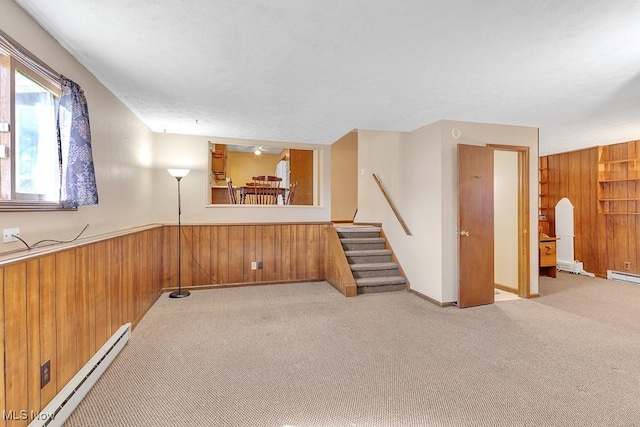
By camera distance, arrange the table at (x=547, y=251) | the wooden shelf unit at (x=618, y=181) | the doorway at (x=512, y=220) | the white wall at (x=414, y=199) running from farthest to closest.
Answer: the table at (x=547, y=251) → the wooden shelf unit at (x=618, y=181) → the doorway at (x=512, y=220) → the white wall at (x=414, y=199)

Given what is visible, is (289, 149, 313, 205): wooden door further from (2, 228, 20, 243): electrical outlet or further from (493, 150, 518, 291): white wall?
(2, 228, 20, 243): electrical outlet

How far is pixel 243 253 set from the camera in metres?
4.84

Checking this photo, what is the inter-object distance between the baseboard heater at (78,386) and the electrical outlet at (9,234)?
0.90m

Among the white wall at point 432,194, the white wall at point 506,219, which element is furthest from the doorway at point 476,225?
the white wall at point 506,219

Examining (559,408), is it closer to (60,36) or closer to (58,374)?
(58,374)

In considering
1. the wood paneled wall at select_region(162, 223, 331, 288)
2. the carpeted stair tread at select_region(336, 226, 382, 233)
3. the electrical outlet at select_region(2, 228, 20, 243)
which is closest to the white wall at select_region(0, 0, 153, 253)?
the electrical outlet at select_region(2, 228, 20, 243)

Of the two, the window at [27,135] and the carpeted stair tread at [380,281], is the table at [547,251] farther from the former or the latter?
the window at [27,135]

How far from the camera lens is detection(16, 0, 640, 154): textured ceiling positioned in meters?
1.77

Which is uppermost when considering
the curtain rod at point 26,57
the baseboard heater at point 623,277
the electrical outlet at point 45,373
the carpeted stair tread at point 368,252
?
the curtain rod at point 26,57

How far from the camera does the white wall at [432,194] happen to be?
3855mm

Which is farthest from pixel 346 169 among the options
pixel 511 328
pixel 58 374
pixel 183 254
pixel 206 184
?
pixel 58 374

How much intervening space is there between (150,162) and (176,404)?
11.9 ft

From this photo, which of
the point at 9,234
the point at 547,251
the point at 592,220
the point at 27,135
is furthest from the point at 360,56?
the point at 592,220

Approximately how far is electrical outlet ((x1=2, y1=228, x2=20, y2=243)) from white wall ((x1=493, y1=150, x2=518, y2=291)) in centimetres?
507
